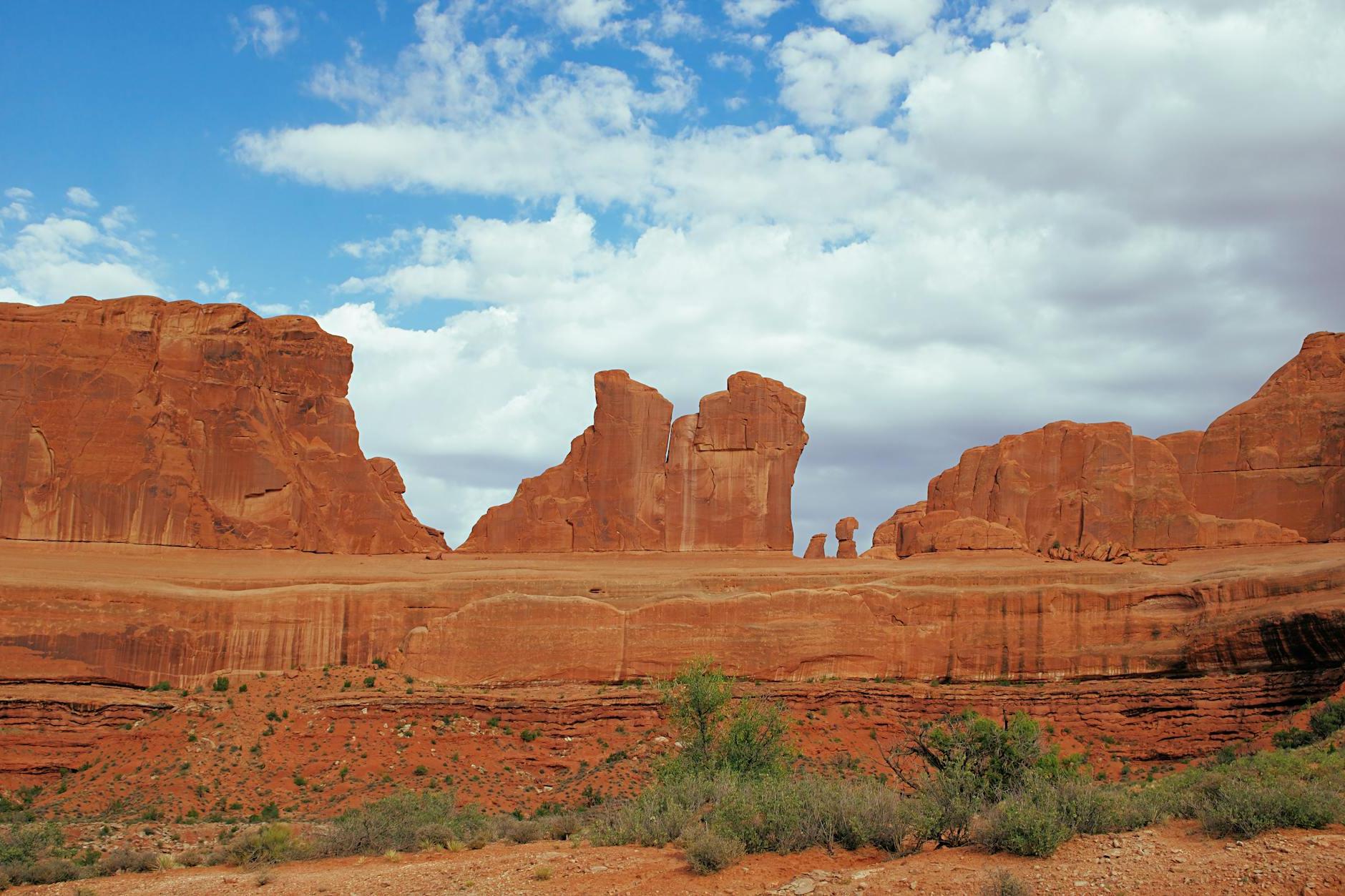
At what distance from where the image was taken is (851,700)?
1651 inches

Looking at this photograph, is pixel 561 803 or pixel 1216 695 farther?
pixel 1216 695

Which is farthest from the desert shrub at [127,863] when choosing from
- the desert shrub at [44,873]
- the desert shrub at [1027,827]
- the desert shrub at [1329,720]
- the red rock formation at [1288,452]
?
the red rock formation at [1288,452]

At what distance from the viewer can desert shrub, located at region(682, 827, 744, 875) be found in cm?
1706

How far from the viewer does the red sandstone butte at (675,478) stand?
169 ft

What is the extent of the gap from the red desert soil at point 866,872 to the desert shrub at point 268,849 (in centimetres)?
173

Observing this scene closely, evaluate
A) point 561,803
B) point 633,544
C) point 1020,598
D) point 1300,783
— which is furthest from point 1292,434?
point 1300,783

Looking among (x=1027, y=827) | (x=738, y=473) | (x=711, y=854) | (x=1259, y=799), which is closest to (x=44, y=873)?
(x=711, y=854)

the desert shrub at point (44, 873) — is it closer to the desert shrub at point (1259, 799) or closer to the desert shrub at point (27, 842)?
the desert shrub at point (27, 842)

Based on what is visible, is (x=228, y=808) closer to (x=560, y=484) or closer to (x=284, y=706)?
(x=284, y=706)

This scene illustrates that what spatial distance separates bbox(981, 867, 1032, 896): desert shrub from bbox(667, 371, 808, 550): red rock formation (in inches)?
1422

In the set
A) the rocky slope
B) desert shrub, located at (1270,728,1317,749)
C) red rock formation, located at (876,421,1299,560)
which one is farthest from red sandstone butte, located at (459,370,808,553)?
desert shrub, located at (1270,728,1317,749)

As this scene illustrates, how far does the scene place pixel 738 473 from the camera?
169 feet

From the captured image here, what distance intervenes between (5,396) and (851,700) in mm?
33181

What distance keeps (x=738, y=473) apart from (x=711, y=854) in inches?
1373
